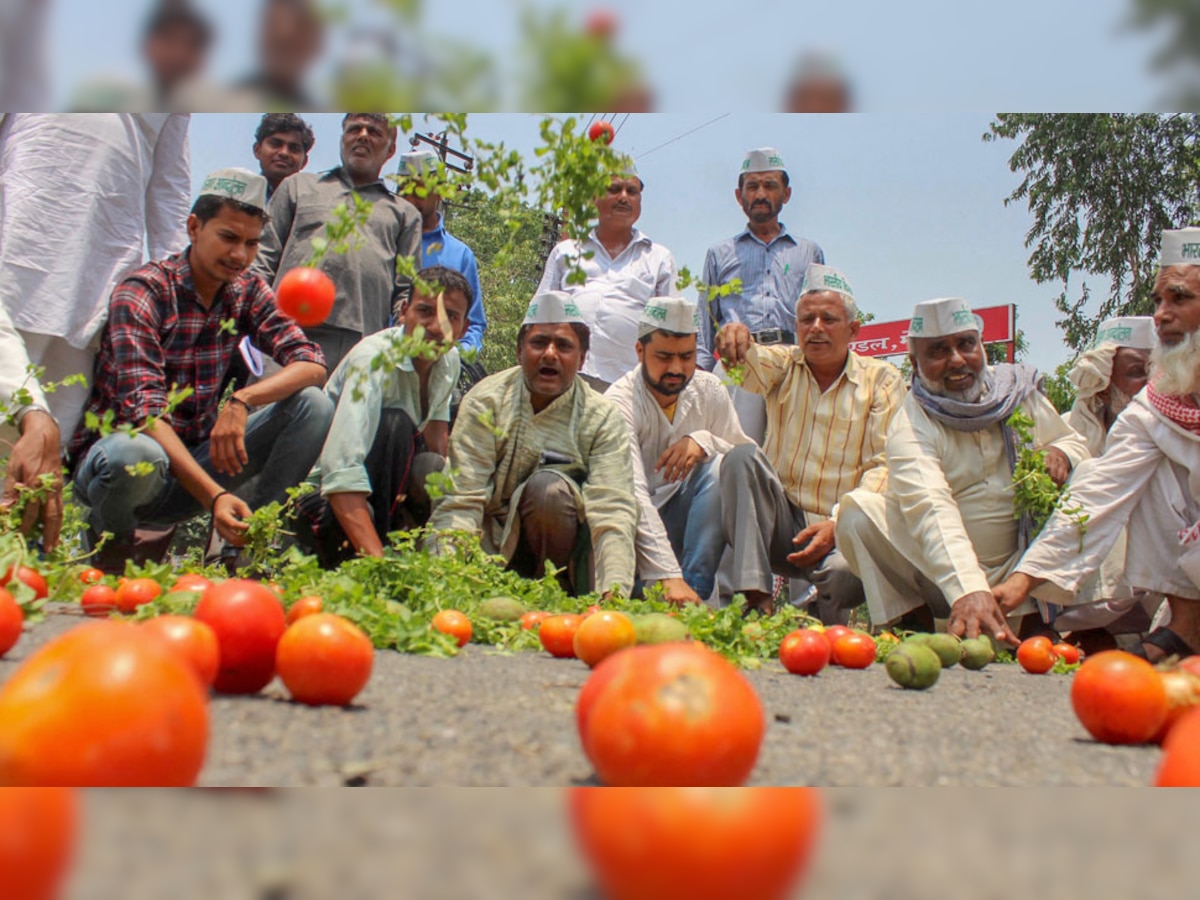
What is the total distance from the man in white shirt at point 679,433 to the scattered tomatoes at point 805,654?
1.76m

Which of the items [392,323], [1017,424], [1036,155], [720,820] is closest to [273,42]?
[720,820]

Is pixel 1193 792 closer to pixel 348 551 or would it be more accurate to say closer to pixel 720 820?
pixel 720 820

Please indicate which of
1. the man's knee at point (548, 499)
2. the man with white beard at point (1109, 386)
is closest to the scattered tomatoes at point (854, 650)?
the man's knee at point (548, 499)

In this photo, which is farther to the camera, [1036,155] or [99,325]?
[1036,155]

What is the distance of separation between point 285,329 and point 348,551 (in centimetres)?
104

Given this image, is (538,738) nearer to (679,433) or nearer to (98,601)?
(98,601)

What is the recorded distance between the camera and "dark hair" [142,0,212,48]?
4.62 ft

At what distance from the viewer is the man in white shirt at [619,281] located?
19.1 feet

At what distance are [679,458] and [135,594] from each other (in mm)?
2717

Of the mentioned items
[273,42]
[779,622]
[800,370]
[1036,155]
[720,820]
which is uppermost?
[1036,155]

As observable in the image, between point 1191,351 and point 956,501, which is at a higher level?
point 1191,351

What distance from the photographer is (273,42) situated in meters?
1.43

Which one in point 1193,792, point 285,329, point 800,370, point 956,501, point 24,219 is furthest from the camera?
point 800,370

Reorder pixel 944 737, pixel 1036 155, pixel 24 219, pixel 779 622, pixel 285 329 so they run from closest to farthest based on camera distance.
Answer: pixel 944 737, pixel 779 622, pixel 24 219, pixel 285 329, pixel 1036 155
